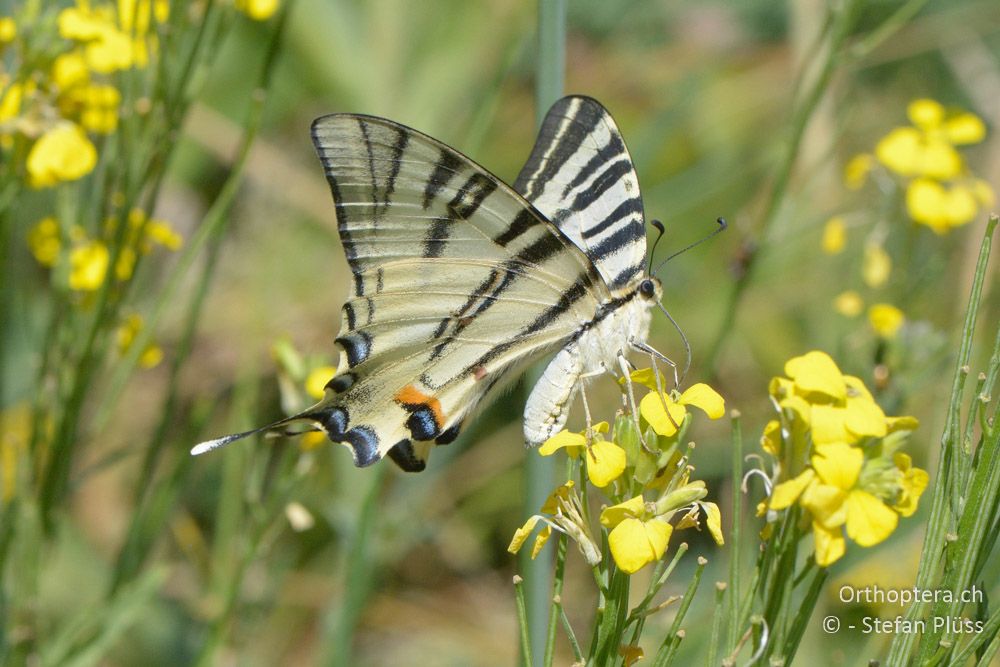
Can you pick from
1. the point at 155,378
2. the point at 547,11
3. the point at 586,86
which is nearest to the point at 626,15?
the point at 586,86

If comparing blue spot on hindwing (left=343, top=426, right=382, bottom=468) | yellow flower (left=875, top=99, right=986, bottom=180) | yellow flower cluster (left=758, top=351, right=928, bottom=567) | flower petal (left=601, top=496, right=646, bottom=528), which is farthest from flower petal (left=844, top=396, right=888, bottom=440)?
yellow flower (left=875, top=99, right=986, bottom=180)

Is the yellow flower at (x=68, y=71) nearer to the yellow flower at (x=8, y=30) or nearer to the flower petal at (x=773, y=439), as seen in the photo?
the yellow flower at (x=8, y=30)

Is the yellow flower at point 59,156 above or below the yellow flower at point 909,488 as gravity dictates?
above

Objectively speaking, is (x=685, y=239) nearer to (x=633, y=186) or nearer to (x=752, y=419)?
(x=752, y=419)

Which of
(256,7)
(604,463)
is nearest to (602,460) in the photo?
(604,463)

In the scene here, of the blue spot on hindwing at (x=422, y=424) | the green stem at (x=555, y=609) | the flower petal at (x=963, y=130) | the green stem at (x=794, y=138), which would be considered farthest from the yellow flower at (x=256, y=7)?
the flower petal at (x=963, y=130)

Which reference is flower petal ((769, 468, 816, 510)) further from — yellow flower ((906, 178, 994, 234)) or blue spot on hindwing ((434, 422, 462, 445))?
yellow flower ((906, 178, 994, 234))
